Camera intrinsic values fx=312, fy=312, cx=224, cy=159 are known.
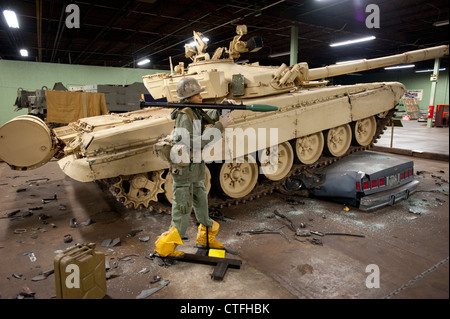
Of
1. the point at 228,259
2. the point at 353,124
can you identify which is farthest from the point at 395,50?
the point at 228,259

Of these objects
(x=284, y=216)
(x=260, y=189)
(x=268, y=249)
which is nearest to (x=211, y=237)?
(x=268, y=249)

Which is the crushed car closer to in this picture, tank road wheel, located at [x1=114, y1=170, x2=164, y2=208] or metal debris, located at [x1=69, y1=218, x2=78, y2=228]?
tank road wheel, located at [x1=114, y1=170, x2=164, y2=208]

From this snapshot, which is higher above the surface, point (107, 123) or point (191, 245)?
point (107, 123)

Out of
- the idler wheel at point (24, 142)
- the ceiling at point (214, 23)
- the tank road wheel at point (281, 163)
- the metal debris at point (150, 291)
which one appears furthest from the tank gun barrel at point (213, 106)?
the ceiling at point (214, 23)

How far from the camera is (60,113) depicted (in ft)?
32.2

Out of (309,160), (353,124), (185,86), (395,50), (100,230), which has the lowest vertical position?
(100,230)

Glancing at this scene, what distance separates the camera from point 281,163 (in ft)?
19.9

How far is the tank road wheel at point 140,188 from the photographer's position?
4.59 meters

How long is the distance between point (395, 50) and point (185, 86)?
61.8 feet

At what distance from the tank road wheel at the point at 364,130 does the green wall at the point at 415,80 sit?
65.9 ft

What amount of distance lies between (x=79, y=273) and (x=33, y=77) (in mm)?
14095

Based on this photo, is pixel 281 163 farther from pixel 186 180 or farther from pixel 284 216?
pixel 186 180

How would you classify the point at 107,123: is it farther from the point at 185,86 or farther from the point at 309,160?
the point at 309,160

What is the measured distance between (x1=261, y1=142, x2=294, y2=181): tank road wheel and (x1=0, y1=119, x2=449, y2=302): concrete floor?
20.1 inches
